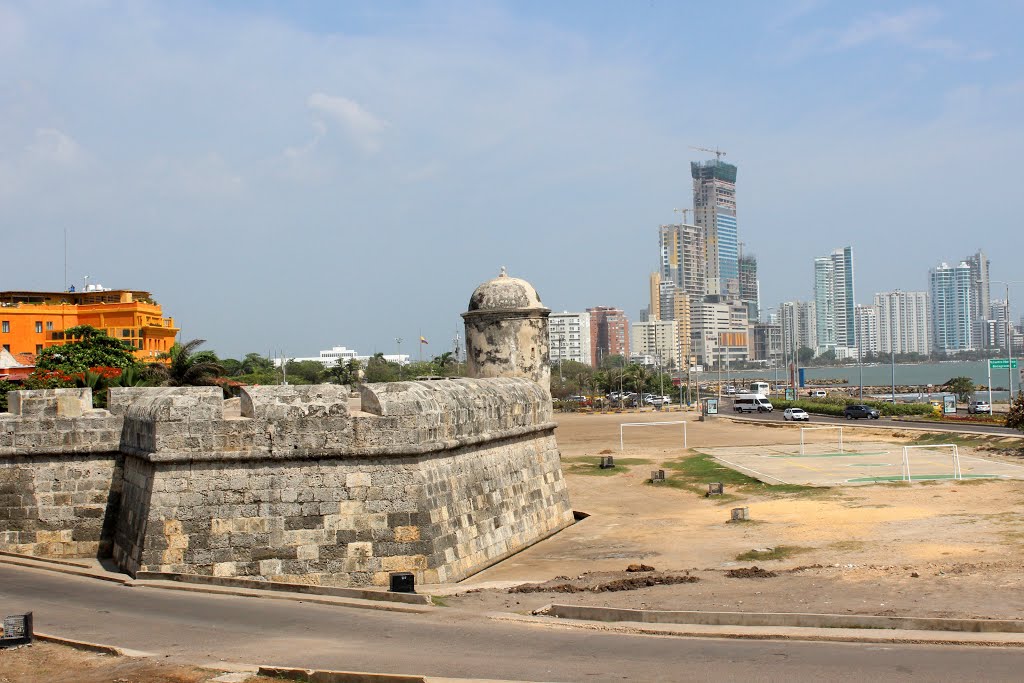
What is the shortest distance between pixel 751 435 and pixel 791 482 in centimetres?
2320

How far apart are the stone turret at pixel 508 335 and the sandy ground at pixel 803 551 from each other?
12.4 feet

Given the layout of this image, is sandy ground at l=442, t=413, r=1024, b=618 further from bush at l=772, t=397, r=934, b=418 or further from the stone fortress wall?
bush at l=772, t=397, r=934, b=418

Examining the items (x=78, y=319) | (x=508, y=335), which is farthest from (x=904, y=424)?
(x=78, y=319)

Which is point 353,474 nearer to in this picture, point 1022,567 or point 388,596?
point 388,596

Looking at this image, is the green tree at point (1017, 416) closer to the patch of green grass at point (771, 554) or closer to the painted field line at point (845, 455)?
the painted field line at point (845, 455)

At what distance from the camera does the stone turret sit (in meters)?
24.6

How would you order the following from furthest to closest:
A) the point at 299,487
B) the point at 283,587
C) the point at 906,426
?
the point at 906,426
the point at 299,487
the point at 283,587

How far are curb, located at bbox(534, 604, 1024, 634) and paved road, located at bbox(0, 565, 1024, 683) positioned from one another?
0.55 meters

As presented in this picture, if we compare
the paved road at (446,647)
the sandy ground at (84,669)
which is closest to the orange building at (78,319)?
the paved road at (446,647)

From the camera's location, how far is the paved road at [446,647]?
9.59m

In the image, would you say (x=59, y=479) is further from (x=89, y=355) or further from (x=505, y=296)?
(x=89, y=355)

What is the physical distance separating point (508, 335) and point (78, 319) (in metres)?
57.2

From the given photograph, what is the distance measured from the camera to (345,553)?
14164 millimetres

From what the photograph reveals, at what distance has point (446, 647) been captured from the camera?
35.8 ft
